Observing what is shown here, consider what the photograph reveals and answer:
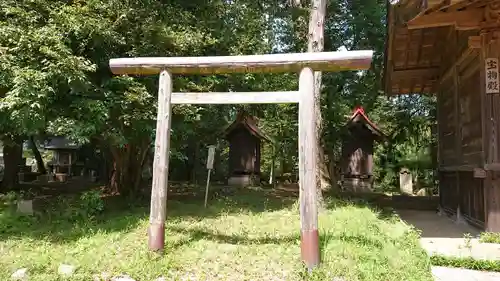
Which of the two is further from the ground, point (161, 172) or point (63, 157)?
point (63, 157)

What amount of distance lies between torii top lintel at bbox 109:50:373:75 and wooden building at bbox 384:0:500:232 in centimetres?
254

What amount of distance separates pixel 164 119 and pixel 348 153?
14834 millimetres

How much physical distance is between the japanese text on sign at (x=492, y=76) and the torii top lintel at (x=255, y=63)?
321cm

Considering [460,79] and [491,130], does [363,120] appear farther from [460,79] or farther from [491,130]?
[491,130]

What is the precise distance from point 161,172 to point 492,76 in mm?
6319

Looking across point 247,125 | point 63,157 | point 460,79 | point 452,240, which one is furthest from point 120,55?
point 63,157

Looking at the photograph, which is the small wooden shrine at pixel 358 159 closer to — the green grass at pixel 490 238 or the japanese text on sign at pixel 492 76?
the japanese text on sign at pixel 492 76

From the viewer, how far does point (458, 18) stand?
789 centimetres

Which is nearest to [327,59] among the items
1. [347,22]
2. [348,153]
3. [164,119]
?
[164,119]

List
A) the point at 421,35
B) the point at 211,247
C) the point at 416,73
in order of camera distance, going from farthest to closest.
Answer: the point at 416,73
the point at 421,35
the point at 211,247

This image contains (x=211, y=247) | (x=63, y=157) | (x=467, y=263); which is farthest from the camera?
(x=63, y=157)

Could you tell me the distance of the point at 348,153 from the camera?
19.7 meters

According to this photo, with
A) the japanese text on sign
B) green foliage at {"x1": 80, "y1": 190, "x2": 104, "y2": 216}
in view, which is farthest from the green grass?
green foliage at {"x1": 80, "y1": 190, "x2": 104, "y2": 216}

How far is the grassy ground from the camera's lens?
18.0 feet
